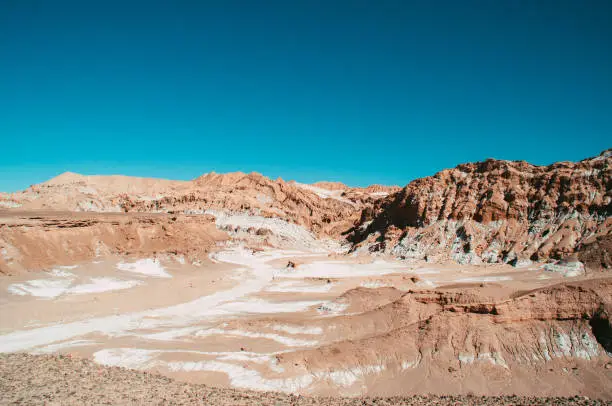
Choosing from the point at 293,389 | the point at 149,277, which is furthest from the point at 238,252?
the point at 293,389

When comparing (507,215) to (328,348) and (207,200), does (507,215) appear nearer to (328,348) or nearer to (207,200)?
(328,348)

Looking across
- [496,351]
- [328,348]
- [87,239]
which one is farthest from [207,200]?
[496,351]

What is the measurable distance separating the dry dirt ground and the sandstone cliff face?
95.2ft

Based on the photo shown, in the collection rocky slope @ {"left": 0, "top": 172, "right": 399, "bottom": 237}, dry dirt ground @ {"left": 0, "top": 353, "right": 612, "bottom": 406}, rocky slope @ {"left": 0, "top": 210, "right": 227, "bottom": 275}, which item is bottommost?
dry dirt ground @ {"left": 0, "top": 353, "right": 612, "bottom": 406}

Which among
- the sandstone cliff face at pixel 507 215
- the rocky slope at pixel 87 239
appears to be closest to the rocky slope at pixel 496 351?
the sandstone cliff face at pixel 507 215

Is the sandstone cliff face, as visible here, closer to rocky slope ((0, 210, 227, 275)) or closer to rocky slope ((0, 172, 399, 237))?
rocky slope ((0, 210, 227, 275))

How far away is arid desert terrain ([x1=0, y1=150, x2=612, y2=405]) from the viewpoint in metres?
12.3

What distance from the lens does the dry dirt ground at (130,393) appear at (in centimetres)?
996

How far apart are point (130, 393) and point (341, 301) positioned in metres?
13.7

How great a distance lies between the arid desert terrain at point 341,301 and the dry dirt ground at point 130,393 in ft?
0.28

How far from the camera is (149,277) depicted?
3544 centimetres

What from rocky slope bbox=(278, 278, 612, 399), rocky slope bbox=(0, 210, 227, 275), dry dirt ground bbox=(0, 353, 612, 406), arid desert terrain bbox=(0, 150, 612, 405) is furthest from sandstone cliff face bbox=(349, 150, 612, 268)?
dry dirt ground bbox=(0, 353, 612, 406)

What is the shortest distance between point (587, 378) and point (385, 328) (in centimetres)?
674

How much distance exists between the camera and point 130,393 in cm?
1045
